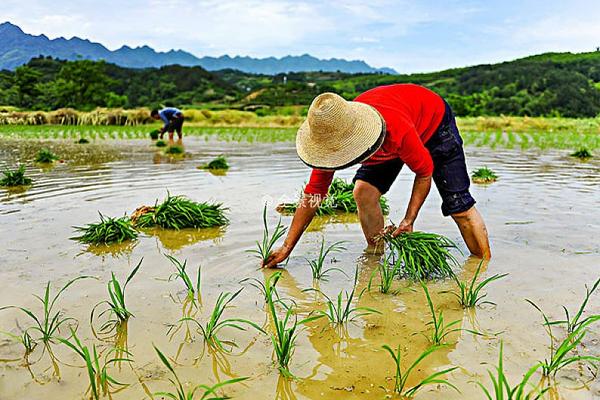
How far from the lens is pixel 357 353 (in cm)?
246

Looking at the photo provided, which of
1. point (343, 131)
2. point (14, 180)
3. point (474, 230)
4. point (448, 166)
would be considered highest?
point (343, 131)

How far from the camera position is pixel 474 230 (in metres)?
3.88

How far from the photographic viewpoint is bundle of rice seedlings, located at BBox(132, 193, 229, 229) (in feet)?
16.1

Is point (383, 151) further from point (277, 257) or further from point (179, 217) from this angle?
point (179, 217)

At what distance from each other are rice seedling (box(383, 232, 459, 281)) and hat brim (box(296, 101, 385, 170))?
885mm

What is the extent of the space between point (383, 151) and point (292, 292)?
102 cm

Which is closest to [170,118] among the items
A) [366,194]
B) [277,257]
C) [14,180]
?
[14,180]

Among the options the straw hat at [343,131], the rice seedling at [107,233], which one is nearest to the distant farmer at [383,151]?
the straw hat at [343,131]

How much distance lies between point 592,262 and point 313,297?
2072 millimetres

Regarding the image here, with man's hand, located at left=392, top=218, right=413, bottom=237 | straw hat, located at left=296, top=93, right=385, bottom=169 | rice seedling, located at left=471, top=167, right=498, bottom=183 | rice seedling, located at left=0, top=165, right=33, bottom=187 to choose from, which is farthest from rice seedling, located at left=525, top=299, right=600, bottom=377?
rice seedling, located at left=0, top=165, right=33, bottom=187

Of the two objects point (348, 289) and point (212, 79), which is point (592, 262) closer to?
point (348, 289)

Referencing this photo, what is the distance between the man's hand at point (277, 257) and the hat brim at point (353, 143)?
0.83m

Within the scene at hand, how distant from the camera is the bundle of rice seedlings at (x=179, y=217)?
193 inches

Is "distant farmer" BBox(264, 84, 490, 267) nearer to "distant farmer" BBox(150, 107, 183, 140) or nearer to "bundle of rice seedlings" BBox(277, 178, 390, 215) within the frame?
"bundle of rice seedlings" BBox(277, 178, 390, 215)
